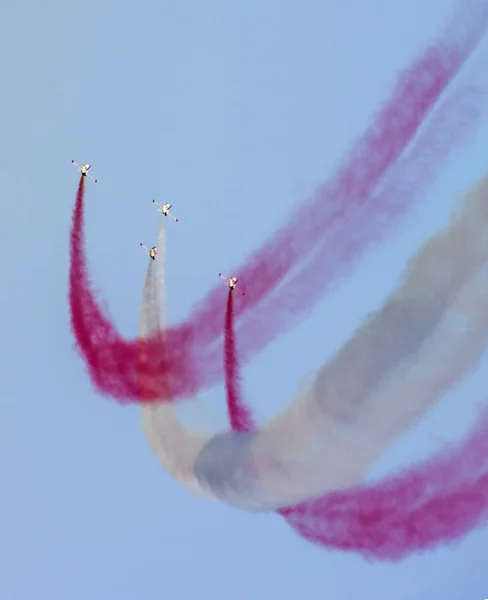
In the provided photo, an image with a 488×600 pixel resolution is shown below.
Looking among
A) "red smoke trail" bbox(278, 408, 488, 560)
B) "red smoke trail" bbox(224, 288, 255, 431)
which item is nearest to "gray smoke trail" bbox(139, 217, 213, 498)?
"red smoke trail" bbox(224, 288, 255, 431)

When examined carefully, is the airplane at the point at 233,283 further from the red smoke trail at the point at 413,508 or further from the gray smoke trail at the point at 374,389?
the red smoke trail at the point at 413,508

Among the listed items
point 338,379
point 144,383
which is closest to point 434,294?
point 338,379

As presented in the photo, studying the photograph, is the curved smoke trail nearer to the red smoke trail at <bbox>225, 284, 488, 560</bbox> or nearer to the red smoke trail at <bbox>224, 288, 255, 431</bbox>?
the red smoke trail at <bbox>225, 284, 488, 560</bbox>

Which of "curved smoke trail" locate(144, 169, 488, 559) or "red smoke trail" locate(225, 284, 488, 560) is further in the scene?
"red smoke trail" locate(225, 284, 488, 560)

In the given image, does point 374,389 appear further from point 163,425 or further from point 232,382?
point 163,425

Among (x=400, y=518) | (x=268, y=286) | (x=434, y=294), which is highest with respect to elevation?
(x=268, y=286)

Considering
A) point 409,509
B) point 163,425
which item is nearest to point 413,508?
point 409,509

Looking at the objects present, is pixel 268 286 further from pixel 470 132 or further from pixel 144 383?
pixel 470 132
